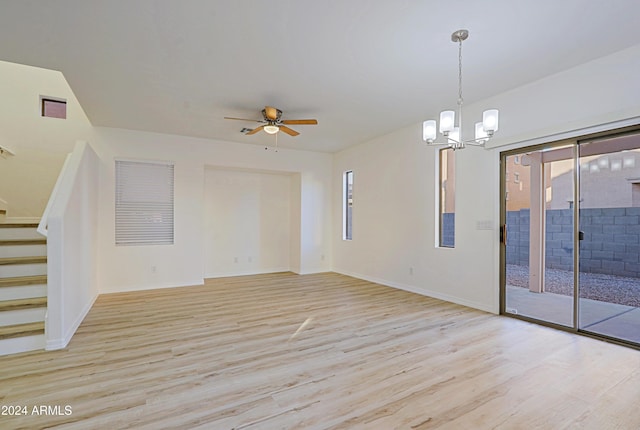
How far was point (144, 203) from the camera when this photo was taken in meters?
5.66

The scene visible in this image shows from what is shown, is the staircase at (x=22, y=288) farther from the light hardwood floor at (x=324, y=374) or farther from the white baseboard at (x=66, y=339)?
the light hardwood floor at (x=324, y=374)

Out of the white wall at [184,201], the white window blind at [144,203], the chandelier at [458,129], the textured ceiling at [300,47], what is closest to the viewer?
the textured ceiling at [300,47]

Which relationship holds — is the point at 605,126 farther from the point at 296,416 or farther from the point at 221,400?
the point at 221,400

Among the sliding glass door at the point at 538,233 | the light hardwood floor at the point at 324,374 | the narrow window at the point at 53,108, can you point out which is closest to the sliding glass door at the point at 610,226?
the sliding glass door at the point at 538,233

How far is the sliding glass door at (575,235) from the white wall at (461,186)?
0.23 metres

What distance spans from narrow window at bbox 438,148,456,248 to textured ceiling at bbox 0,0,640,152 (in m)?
0.91

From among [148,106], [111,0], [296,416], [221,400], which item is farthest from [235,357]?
[148,106]

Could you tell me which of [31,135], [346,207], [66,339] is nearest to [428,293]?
[346,207]

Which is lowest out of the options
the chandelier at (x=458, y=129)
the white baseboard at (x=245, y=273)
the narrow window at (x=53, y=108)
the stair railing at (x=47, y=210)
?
the white baseboard at (x=245, y=273)

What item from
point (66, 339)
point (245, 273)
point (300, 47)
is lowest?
point (245, 273)

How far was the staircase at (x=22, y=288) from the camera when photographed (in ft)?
9.43

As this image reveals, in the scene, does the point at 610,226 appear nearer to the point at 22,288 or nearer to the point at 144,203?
the point at 22,288

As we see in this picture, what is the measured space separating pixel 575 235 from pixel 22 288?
20.1ft

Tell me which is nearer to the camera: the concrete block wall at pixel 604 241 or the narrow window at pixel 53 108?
the concrete block wall at pixel 604 241
